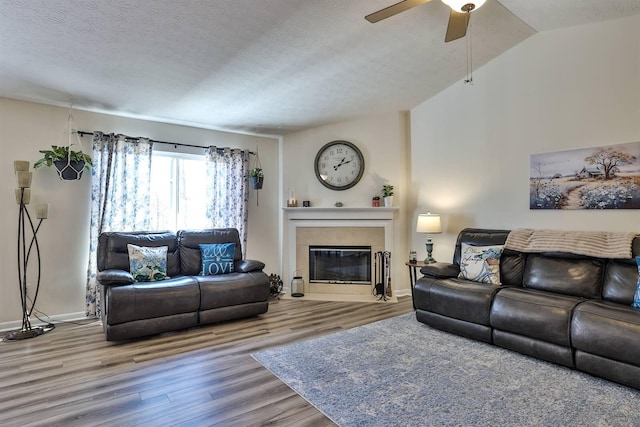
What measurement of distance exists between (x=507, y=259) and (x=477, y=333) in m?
0.96

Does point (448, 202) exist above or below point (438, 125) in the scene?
below

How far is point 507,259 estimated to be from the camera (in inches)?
148

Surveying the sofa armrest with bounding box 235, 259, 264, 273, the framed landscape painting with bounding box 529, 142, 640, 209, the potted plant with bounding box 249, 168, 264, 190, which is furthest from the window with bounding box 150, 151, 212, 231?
the framed landscape painting with bounding box 529, 142, 640, 209

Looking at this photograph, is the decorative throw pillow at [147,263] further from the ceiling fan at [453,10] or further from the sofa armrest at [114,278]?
the ceiling fan at [453,10]

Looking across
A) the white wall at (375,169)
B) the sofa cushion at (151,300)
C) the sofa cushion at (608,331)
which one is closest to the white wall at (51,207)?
the sofa cushion at (151,300)

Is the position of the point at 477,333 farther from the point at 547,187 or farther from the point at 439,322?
the point at 547,187

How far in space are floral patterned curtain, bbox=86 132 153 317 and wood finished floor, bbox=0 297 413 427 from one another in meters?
0.97

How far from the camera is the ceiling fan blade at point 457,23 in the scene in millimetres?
2521

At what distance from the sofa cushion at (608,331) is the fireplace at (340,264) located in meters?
2.98

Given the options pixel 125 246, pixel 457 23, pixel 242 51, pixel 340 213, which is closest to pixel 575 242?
pixel 457 23

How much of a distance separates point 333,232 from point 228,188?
1.77 m

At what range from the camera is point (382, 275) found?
17.2ft

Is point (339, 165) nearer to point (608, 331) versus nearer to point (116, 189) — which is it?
point (116, 189)

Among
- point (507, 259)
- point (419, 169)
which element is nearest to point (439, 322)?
point (507, 259)
